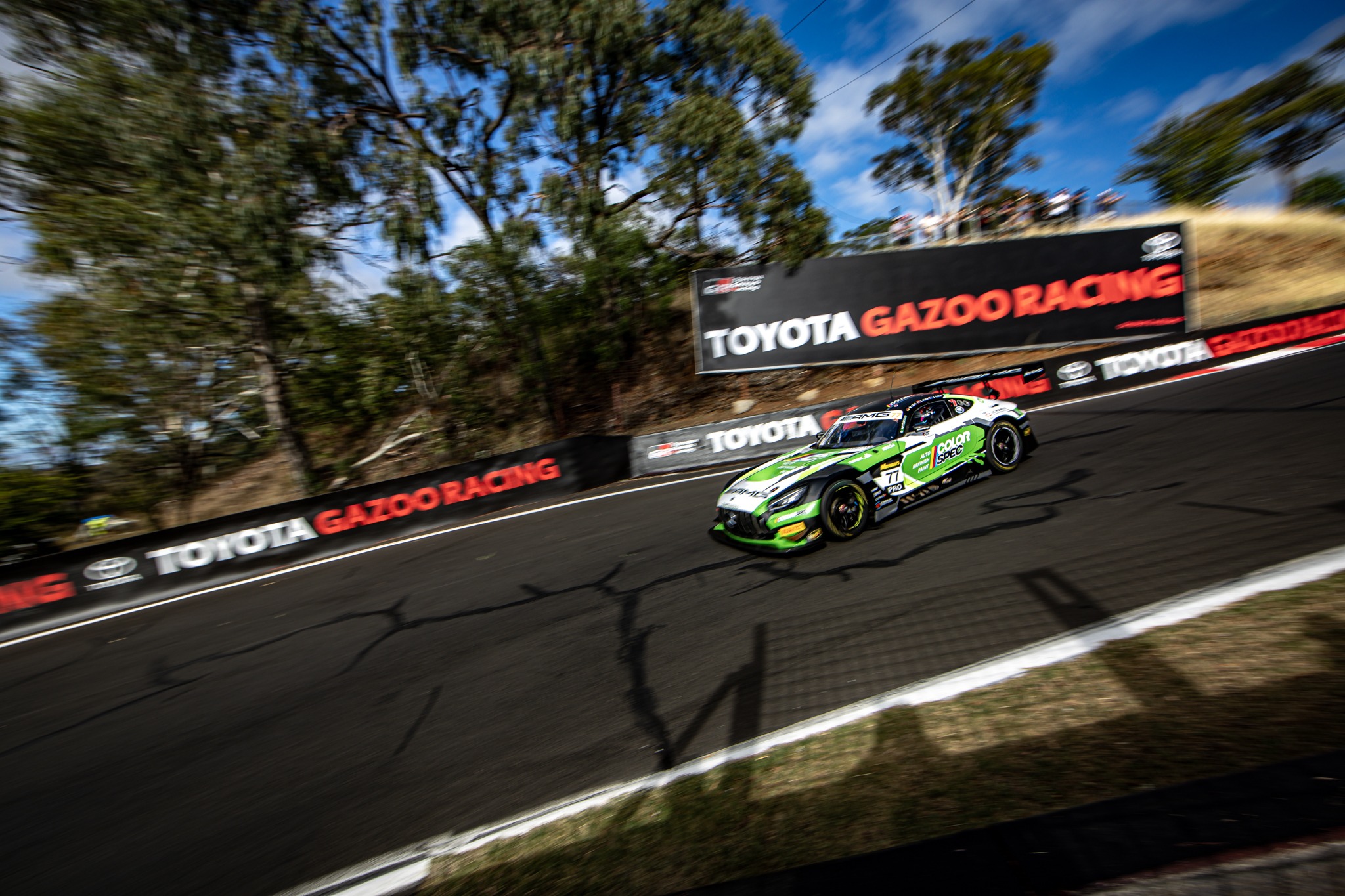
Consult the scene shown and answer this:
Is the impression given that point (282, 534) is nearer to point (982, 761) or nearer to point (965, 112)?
point (982, 761)

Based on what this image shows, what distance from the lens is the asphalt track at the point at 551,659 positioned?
398 cm

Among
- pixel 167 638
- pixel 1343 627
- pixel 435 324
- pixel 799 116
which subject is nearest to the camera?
pixel 1343 627

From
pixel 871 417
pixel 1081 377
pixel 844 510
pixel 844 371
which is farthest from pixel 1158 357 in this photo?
pixel 844 510

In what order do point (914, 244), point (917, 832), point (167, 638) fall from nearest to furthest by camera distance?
1. point (917, 832)
2. point (167, 638)
3. point (914, 244)

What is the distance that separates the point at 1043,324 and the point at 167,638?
2022cm

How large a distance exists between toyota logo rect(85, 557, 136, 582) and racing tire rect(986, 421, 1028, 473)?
44.2ft

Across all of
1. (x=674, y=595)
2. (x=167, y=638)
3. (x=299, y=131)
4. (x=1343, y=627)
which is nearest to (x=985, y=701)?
(x=1343, y=627)

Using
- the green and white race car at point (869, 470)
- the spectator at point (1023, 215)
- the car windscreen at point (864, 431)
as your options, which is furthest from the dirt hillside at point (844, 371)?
the car windscreen at point (864, 431)

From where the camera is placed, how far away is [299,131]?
1664cm

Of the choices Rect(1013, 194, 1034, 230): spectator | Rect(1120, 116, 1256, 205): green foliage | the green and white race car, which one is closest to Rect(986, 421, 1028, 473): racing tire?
the green and white race car

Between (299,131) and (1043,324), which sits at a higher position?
(299,131)

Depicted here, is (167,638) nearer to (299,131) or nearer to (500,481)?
(500,481)

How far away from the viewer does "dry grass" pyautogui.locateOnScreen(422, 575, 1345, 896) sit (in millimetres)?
2643

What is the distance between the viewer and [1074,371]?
13391 millimetres
